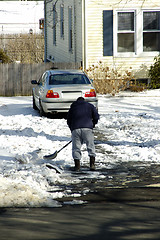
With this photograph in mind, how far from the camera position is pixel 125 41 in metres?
23.0

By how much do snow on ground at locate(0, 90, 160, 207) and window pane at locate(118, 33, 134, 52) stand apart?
12.9 ft

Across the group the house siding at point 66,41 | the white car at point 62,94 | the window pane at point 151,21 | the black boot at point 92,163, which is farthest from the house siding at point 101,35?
the black boot at point 92,163

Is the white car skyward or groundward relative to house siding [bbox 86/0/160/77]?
groundward

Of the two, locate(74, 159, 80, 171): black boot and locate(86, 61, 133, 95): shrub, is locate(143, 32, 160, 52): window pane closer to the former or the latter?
locate(86, 61, 133, 95): shrub

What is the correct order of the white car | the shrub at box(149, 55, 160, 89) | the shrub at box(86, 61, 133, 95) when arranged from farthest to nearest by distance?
the shrub at box(149, 55, 160, 89) → the shrub at box(86, 61, 133, 95) → the white car

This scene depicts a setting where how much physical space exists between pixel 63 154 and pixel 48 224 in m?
5.02

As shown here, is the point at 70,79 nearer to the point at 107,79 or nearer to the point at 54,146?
the point at 54,146

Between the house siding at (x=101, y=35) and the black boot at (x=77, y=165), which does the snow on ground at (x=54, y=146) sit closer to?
the black boot at (x=77, y=165)

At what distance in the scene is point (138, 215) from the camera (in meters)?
→ 6.32

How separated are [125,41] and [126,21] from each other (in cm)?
93

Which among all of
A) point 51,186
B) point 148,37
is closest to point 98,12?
point 148,37

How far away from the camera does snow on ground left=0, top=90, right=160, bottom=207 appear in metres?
7.56

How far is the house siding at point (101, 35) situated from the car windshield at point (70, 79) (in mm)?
6504

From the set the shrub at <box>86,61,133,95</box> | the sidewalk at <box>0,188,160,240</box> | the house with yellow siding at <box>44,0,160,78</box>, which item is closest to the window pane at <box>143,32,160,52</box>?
the house with yellow siding at <box>44,0,160,78</box>
